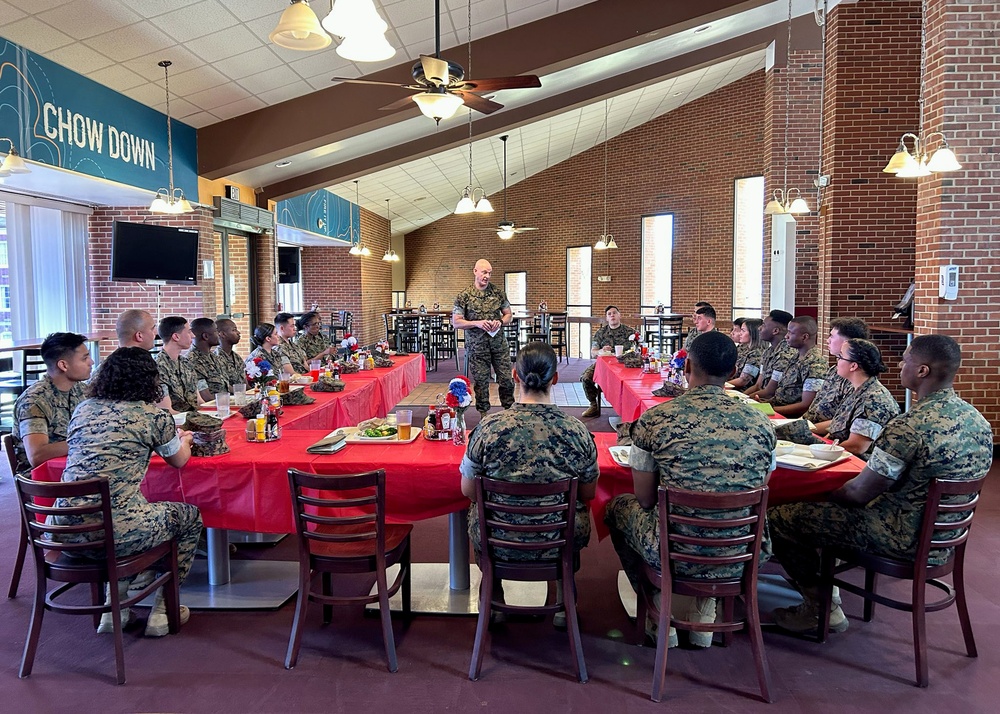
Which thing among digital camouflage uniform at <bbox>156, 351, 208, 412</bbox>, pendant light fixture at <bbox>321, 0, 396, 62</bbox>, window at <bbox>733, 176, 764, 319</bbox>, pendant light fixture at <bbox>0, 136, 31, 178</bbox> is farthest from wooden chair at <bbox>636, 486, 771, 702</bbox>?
window at <bbox>733, 176, 764, 319</bbox>

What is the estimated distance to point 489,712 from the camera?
233 centimetres

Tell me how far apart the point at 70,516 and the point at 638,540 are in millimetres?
2135

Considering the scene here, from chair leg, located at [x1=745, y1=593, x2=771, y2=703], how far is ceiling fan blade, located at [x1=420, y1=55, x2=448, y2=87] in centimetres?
306

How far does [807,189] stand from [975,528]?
6.29 m

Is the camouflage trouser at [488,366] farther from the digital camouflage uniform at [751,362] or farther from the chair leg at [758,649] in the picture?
the chair leg at [758,649]

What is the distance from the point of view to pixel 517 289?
1675 centimetres

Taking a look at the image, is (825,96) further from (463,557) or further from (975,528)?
(463,557)

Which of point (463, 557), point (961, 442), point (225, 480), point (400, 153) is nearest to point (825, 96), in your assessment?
point (400, 153)

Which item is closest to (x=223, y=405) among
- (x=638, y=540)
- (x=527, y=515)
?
(x=527, y=515)

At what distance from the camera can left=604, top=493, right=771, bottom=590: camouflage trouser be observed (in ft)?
7.96

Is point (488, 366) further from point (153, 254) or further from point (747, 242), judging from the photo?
point (747, 242)

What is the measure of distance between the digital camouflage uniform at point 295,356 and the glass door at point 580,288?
9330mm

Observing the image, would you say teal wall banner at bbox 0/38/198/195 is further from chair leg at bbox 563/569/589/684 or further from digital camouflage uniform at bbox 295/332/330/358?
chair leg at bbox 563/569/589/684

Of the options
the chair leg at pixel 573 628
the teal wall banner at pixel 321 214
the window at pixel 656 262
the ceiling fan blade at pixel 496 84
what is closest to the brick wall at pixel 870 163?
the ceiling fan blade at pixel 496 84
